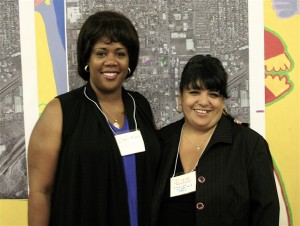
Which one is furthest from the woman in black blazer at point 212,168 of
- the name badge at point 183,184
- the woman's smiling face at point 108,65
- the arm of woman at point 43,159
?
the arm of woman at point 43,159

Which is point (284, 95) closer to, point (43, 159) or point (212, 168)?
point (212, 168)

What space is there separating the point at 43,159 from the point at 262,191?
0.76 m

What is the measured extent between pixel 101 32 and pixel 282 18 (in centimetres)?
90

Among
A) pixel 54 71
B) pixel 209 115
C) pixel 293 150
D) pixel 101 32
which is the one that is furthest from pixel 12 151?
pixel 293 150

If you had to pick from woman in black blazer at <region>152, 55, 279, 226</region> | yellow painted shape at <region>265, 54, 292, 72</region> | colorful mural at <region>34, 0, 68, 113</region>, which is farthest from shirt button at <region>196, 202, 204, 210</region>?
colorful mural at <region>34, 0, 68, 113</region>

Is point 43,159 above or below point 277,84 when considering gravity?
below

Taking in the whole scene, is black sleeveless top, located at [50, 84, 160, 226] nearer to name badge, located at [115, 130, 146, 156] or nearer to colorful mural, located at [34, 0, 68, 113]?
name badge, located at [115, 130, 146, 156]

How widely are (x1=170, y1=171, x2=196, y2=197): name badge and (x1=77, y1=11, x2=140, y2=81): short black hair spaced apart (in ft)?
1.64

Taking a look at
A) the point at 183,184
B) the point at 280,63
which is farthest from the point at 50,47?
the point at 280,63

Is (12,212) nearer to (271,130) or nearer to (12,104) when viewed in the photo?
(12,104)

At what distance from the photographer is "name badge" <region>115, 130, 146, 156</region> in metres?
1.40

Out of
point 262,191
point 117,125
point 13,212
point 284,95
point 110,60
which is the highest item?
point 110,60

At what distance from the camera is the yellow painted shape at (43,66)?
6.20 ft

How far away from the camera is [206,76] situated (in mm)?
1389
